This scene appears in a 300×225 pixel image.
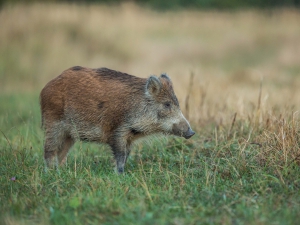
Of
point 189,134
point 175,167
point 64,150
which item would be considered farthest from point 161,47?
point 175,167

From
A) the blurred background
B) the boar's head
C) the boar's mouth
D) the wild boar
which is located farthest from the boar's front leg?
the blurred background

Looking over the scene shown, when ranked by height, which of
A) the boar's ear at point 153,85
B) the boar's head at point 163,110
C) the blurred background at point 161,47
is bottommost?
the blurred background at point 161,47

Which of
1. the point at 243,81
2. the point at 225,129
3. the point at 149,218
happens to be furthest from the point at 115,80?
the point at 243,81

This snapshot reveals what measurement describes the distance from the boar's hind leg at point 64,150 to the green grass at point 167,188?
92mm

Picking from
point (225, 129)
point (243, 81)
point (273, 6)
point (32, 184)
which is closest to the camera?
point (32, 184)

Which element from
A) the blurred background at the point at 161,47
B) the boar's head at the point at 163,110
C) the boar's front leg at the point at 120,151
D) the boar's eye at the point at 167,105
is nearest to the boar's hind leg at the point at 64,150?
the boar's front leg at the point at 120,151

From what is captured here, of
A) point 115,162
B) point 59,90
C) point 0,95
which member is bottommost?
point 0,95

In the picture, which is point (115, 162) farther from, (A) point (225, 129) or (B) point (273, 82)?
(B) point (273, 82)

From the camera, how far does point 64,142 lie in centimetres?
650

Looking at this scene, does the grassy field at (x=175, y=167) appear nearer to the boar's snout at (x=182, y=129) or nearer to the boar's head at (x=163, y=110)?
the boar's snout at (x=182, y=129)

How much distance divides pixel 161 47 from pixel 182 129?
13.0 meters

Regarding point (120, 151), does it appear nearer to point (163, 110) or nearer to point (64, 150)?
point (163, 110)

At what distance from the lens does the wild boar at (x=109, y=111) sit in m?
6.16

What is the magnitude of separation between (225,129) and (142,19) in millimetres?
14106
